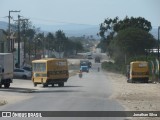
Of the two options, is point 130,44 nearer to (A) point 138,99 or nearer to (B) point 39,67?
(B) point 39,67

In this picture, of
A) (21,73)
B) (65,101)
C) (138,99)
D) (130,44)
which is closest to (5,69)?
(138,99)

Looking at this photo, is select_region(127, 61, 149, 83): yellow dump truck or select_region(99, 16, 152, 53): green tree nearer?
select_region(127, 61, 149, 83): yellow dump truck

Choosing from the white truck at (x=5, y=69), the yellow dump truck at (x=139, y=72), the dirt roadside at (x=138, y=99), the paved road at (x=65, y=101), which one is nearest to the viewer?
the paved road at (x=65, y=101)

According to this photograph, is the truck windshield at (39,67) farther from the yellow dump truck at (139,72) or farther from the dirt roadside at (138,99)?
the yellow dump truck at (139,72)

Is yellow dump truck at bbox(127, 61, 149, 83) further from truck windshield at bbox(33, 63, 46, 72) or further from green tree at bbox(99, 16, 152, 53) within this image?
green tree at bbox(99, 16, 152, 53)

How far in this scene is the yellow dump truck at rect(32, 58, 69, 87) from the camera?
176 feet

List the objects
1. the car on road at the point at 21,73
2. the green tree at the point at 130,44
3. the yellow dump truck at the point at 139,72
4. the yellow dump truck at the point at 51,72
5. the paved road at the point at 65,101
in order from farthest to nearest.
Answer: the green tree at the point at 130,44 < the car on road at the point at 21,73 < the yellow dump truck at the point at 139,72 < the yellow dump truck at the point at 51,72 < the paved road at the point at 65,101

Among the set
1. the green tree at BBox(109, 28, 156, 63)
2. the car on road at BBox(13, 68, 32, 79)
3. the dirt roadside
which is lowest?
the car on road at BBox(13, 68, 32, 79)

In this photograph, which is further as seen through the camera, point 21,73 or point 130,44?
point 130,44

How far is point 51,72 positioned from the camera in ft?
176

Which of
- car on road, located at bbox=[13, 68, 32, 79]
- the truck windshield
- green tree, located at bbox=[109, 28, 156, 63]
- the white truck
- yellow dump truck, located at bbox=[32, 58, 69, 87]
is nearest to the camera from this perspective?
the white truck

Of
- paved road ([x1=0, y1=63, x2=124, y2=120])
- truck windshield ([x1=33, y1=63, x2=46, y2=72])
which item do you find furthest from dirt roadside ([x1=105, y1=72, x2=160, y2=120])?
truck windshield ([x1=33, y1=63, x2=46, y2=72])

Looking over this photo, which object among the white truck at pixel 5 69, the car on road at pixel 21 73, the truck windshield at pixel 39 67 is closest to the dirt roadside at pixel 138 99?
the truck windshield at pixel 39 67

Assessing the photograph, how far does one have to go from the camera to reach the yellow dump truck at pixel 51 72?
176 feet
